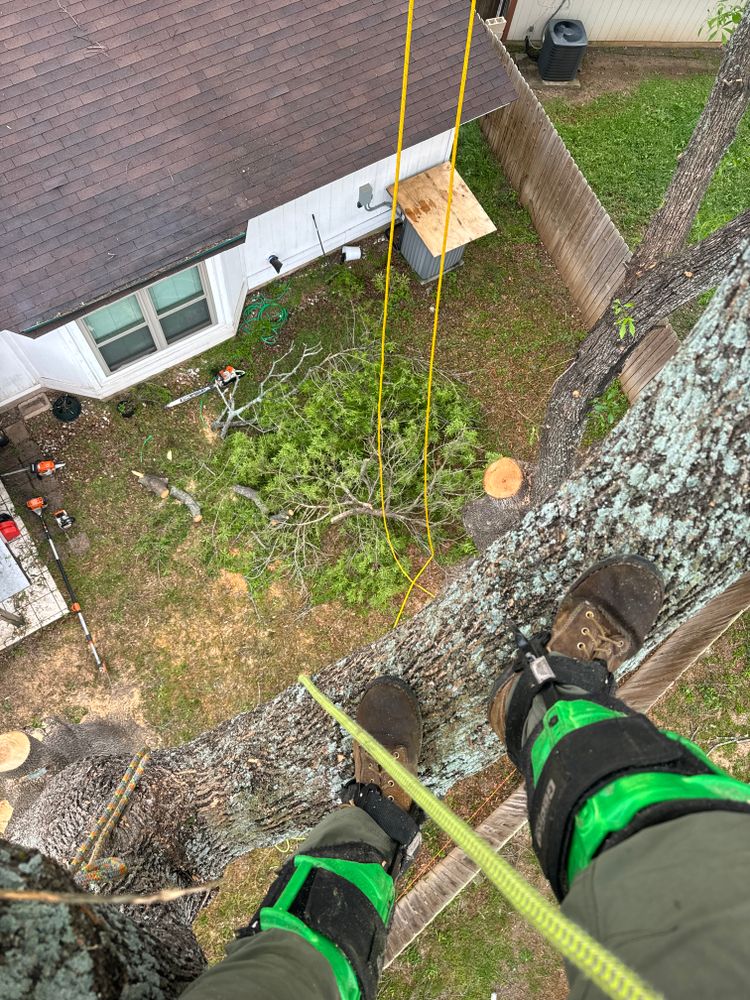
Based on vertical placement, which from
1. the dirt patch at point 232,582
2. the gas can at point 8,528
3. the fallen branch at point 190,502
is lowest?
the dirt patch at point 232,582

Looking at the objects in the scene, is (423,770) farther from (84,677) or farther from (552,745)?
(84,677)

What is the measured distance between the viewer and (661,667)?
17.4 feet

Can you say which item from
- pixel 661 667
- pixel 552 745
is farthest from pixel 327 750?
pixel 661 667

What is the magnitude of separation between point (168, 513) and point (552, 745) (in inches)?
225

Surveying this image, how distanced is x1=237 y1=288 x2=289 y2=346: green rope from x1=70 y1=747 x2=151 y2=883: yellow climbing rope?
217 inches

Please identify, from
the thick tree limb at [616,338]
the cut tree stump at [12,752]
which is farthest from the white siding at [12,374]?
the thick tree limb at [616,338]

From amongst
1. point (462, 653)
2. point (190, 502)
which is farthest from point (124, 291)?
point (462, 653)

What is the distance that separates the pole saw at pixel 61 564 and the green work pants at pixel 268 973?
16.4 ft

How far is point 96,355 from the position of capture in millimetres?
6910

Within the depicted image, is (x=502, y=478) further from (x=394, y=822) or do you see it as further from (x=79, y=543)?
(x=79, y=543)

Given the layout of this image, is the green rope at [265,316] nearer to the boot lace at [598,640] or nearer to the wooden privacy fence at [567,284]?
the wooden privacy fence at [567,284]

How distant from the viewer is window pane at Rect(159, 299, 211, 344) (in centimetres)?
736

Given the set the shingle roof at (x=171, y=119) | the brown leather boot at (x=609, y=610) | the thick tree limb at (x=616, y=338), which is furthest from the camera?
the shingle roof at (x=171, y=119)

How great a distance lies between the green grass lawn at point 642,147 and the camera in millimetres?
8719
